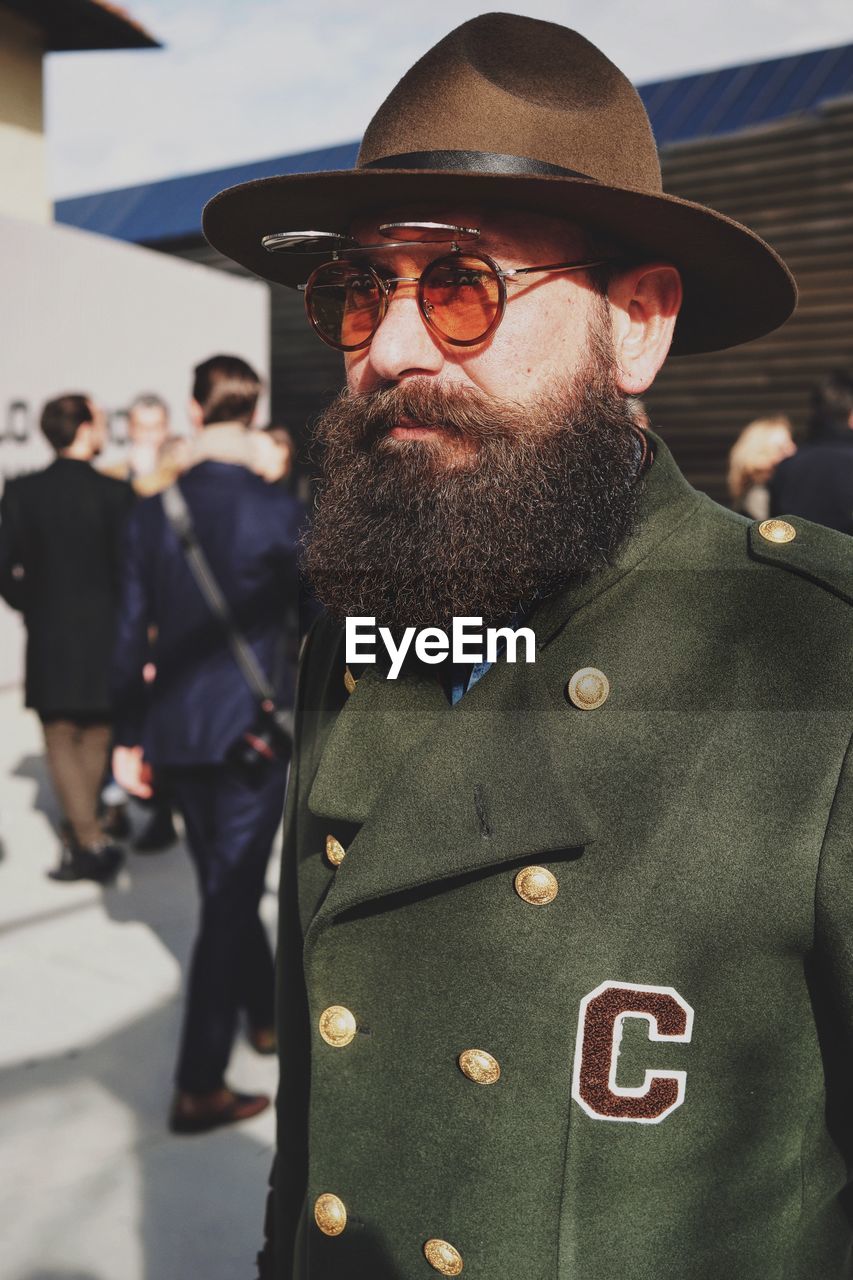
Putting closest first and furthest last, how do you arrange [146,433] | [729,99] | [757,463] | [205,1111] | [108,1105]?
[205,1111], [108,1105], [757,463], [146,433], [729,99]

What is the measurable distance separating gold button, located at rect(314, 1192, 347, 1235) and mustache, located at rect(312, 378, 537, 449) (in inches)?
36.4

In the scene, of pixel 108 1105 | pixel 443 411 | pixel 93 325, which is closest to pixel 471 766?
pixel 443 411

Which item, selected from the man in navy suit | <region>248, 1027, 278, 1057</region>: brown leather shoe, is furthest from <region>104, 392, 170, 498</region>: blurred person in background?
<region>248, 1027, 278, 1057</region>: brown leather shoe

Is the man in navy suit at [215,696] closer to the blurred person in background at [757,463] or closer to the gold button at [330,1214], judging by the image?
the gold button at [330,1214]

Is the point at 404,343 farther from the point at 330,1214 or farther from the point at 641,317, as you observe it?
the point at 330,1214

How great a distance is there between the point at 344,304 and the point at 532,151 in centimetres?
32

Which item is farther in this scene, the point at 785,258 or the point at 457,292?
the point at 785,258

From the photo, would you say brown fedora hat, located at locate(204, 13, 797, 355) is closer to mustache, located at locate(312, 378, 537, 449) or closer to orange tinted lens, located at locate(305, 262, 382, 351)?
orange tinted lens, located at locate(305, 262, 382, 351)

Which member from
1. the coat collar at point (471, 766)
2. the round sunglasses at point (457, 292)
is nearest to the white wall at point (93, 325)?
the round sunglasses at point (457, 292)

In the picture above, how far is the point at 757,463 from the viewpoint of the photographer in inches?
227

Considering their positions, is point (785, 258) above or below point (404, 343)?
above

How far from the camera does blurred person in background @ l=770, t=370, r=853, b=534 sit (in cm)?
498

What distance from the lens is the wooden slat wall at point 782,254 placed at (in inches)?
403

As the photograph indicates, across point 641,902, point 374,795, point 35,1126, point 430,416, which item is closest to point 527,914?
point 641,902
